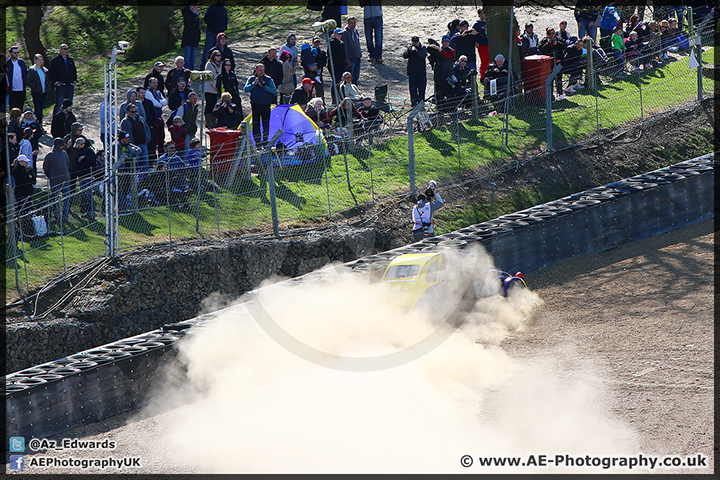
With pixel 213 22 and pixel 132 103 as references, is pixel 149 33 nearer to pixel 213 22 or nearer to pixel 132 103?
pixel 213 22

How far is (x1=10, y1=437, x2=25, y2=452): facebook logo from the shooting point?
10625 millimetres

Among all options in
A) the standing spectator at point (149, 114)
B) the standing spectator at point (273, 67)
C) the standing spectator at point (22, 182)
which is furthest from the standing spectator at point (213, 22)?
the standing spectator at point (22, 182)

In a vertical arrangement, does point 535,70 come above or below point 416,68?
below

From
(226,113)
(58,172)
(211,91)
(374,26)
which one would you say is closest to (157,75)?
(211,91)

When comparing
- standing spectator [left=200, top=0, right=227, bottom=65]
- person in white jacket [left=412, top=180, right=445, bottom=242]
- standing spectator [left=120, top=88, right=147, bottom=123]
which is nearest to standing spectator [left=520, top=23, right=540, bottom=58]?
person in white jacket [left=412, top=180, right=445, bottom=242]

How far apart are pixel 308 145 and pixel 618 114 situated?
9.30 meters

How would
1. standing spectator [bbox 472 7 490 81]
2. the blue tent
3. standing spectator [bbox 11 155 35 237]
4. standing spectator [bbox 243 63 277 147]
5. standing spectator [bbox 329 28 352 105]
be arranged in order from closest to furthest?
standing spectator [bbox 11 155 35 237] < the blue tent < standing spectator [bbox 243 63 277 147] < standing spectator [bbox 329 28 352 105] < standing spectator [bbox 472 7 490 81]

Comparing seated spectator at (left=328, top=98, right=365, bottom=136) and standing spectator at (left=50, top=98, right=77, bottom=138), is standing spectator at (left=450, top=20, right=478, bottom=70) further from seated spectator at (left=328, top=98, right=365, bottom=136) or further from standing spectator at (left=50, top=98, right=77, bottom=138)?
standing spectator at (left=50, top=98, right=77, bottom=138)

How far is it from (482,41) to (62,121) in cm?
1287

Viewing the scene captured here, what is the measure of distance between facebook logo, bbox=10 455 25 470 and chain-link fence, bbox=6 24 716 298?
4571 mm

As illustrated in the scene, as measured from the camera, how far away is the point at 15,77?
18.8 meters

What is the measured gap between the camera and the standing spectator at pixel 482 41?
957 inches

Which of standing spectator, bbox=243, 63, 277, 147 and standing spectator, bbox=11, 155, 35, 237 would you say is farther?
standing spectator, bbox=243, 63, 277, 147

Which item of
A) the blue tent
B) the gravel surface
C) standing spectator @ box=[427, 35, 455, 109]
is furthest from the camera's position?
standing spectator @ box=[427, 35, 455, 109]
